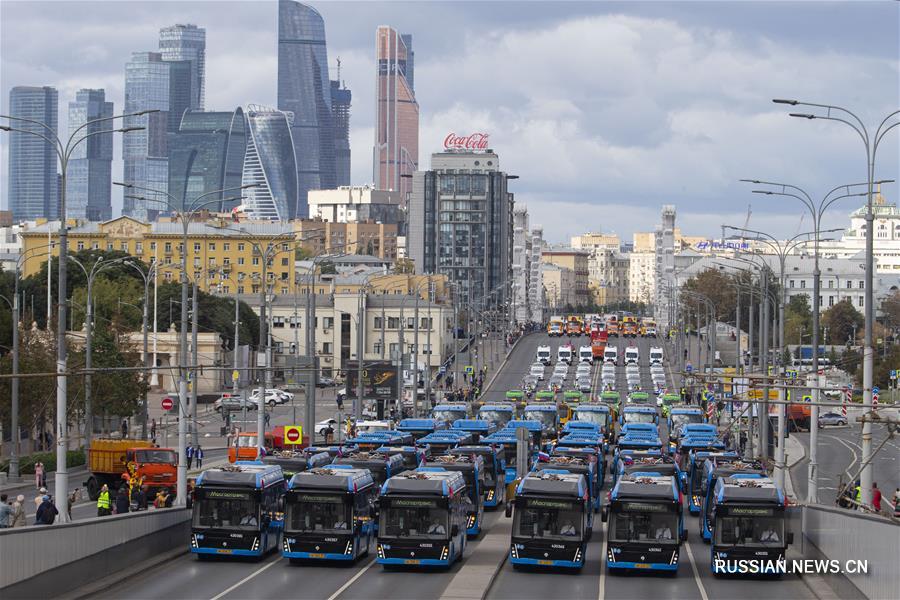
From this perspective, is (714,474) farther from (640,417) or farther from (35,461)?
(640,417)

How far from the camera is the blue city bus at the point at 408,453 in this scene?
46.9m

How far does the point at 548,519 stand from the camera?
34.1 m

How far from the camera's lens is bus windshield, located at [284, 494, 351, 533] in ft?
113

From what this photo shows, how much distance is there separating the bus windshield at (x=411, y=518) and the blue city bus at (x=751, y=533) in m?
6.17

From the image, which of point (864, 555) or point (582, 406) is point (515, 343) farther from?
point (864, 555)

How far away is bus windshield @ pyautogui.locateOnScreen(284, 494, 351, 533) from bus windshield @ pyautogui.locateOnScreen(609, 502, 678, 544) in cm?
621

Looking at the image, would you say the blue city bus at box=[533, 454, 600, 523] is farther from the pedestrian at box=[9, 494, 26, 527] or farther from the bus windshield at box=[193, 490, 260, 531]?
the pedestrian at box=[9, 494, 26, 527]

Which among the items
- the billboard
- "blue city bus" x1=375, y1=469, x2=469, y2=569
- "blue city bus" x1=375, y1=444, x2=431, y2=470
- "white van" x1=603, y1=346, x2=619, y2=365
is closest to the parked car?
the billboard

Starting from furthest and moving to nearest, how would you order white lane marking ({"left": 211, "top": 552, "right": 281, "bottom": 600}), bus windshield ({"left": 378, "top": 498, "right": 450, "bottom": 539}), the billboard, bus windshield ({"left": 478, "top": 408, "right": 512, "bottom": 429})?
the billboard
bus windshield ({"left": 478, "top": 408, "right": 512, "bottom": 429})
bus windshield ({"left": 378, "top": 498, "right": 450, "bottom": 539})
white lane marking ({"left": 211, "top": 552, "right": 281, "bottom": 600})

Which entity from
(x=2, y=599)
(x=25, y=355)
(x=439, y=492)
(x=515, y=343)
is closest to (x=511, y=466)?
(x=439, y=492)

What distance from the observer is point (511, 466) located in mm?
53969

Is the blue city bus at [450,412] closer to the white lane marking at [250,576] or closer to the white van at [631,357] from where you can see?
the white lane marking at [250,576]

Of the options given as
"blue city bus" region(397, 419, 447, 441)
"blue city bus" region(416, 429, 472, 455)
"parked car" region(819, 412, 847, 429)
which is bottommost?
"parked car" region(819, 412, 847, 429)
